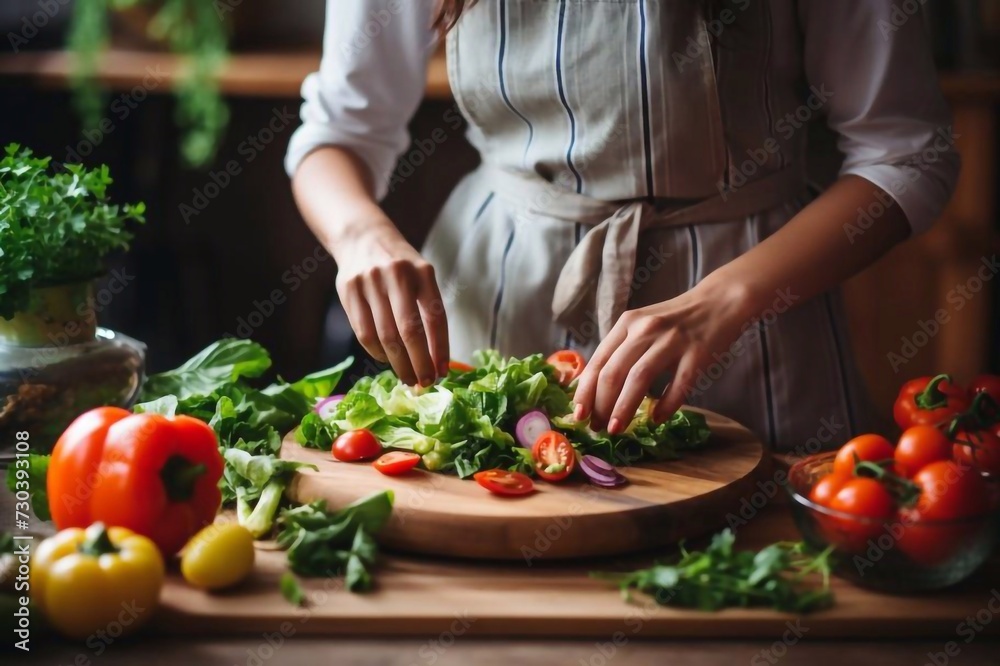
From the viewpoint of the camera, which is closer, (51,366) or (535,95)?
(51,366)

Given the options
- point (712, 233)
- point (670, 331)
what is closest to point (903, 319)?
point (712, 233)

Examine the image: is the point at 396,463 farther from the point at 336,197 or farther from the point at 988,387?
the point at 988,387

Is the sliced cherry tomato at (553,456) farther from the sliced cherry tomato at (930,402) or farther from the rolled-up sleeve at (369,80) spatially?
the rolled-up sleeve at (369,80)

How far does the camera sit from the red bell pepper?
1104mm

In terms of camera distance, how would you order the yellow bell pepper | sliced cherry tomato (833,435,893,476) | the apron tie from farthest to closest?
the apron tie → sliced cherry tomato (833,435,893,476) → the yellow bell pepper

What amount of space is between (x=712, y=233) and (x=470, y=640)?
0.79 m

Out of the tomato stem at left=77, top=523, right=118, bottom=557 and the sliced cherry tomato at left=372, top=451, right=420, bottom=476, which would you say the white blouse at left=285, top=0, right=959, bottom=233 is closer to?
the sliced cherry tomato at left=372, top=451, right=420, bottom=476

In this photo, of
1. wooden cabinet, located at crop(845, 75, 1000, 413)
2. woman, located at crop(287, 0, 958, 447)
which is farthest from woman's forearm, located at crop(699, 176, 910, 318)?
wooden cabinet, located at crop(845, 75, 1000, 413)

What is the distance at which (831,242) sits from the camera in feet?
4.63

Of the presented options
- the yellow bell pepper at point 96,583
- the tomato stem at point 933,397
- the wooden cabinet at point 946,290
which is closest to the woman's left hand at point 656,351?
the tomato stem at point 933,397

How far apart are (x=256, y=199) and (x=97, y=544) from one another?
232 centimetres

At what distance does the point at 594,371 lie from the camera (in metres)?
1.28

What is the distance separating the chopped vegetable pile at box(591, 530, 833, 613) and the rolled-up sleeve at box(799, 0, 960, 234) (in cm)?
63

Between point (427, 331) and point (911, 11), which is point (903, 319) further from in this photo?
point (427, 331)
